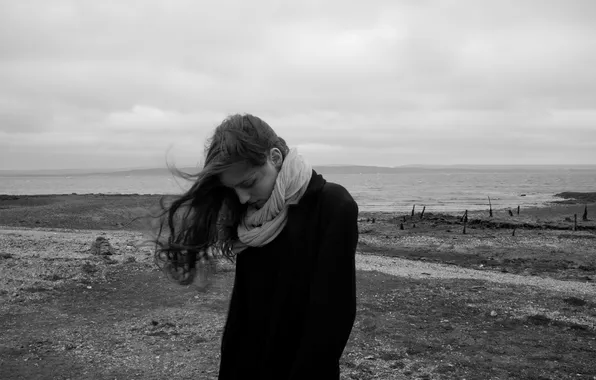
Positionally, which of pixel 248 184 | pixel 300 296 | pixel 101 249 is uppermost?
pixel 248 184

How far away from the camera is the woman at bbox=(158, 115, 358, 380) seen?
2.12 metres

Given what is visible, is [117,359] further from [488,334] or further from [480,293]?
[480,293]

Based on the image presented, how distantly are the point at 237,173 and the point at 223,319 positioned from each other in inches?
279

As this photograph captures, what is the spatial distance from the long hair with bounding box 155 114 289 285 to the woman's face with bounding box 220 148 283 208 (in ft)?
0.09

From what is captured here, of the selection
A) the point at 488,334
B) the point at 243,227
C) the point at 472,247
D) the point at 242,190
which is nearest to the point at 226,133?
the point at 242,190

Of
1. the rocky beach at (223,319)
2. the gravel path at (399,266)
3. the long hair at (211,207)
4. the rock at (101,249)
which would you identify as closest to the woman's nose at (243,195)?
the long hair at (211,207)

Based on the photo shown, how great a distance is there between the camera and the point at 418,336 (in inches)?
324

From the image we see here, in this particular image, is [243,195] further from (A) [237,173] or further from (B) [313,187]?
(B) [313,187]

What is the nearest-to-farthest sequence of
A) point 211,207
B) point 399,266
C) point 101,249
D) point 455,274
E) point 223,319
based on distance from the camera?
point 211,207 → point 223,319 → point 455,274 → point 101,249 → point 399,266

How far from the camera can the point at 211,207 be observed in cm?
242

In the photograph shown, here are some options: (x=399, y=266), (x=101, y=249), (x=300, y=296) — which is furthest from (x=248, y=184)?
(x=399, y=266)

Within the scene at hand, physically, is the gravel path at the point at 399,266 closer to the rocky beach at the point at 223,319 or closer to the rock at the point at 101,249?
the rocky beach at the point at 223,319

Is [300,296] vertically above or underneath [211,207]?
underneath

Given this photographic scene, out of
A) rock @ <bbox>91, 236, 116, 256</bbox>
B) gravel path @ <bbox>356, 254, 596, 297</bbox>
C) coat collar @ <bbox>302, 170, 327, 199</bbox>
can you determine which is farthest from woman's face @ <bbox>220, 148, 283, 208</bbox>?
rock @ <bbox>91, 236, 116, 256</bbox>
